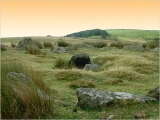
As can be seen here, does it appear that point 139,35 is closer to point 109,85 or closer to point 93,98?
point 109,85

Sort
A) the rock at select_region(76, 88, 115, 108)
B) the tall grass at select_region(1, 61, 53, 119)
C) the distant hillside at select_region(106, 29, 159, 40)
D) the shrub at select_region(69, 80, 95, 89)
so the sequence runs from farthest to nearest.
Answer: the distant hillside at select_region(106, 29, 159, 40), the shrub at select_region(69, 80, 95, 89), the rock at select_region(76, 88, 115, 108), the tall grass at select_region(1, 61, 53, 119)

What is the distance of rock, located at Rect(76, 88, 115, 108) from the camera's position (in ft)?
19.2

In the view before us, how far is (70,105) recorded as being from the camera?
6.21 metres

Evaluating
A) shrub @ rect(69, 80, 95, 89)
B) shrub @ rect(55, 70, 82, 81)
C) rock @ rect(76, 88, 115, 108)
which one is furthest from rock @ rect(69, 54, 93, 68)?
rock @ rect(76, 88, 115, 108)

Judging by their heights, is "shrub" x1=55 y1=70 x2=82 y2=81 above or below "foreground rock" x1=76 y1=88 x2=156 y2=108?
below

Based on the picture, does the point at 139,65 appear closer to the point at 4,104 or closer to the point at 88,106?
the point at 88,106

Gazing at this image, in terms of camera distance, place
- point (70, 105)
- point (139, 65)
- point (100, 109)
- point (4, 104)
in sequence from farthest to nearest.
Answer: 1. point (139, 65)
2. point (70, 105)
3. point (100, 109)
4. point (4, 104)

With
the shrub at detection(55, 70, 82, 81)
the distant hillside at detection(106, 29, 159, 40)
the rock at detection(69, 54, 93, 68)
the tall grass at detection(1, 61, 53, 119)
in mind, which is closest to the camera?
the tall grass at detection(1, 61, 53, 119)

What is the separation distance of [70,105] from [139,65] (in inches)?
294

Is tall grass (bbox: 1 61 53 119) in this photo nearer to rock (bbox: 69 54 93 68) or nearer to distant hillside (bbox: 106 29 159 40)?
rock (bbox: 69 54 93 68)

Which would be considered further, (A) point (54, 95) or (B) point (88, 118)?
(A) point (54, 95)

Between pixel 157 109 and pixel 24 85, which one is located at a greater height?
pixel 24 85

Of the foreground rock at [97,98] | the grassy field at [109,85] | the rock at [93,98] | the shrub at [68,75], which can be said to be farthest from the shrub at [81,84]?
the rock at [93,98]

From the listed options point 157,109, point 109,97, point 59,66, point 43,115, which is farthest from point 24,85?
point 59,66
